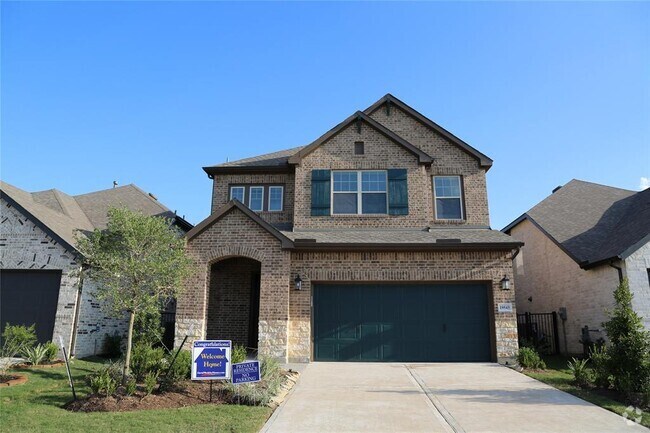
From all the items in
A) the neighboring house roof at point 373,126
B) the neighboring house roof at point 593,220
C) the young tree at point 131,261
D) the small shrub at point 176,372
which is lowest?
the small shrub at point 176,372

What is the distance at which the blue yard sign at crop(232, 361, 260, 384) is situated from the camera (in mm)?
8766

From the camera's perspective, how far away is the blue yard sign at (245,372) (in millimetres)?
8766

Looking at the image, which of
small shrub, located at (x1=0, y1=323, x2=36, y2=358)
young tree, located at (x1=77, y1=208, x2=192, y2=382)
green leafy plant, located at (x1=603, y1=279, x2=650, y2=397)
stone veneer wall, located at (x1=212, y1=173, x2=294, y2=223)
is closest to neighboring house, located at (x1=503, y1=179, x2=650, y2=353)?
green leafy plant, located at (x1=603, y1=279, x2=650, y2=397)

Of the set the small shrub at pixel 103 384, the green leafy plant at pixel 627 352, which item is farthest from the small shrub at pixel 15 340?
the green leafy plant at pixel 627 352

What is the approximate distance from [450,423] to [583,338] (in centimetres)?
1065

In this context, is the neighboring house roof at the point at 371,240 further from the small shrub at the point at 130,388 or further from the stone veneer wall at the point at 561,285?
the small shrub at the point at 130,388

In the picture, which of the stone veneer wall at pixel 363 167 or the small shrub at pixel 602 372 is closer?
the small shrub at pixel 602 372

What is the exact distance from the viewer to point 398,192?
640 inches

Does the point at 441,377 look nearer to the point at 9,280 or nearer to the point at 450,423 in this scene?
the point at 450,423

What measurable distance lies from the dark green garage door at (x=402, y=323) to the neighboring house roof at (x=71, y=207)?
22.1ft

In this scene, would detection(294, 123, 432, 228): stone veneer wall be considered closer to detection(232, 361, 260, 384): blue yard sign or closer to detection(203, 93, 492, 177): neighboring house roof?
detection(203, 93, 492, 177): neighboring house roof

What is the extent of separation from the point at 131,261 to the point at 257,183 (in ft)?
26.5

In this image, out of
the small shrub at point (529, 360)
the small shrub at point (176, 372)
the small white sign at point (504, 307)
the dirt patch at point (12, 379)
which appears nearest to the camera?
the small shrub at point (176, 372)

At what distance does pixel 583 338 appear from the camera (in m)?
15.5
